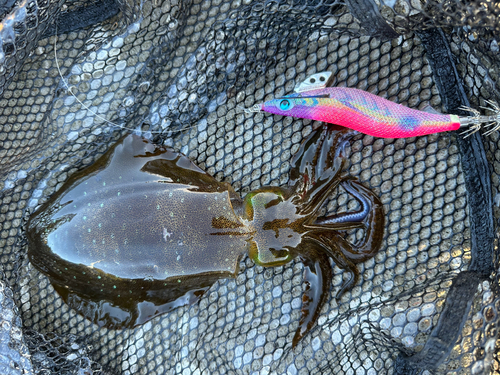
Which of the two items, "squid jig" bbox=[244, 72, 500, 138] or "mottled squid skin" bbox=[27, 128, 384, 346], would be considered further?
"mottled squid skin" bbox=[27, 128, 384, 346]

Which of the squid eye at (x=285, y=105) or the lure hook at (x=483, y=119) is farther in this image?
the squid eye at (x=285, y=105)

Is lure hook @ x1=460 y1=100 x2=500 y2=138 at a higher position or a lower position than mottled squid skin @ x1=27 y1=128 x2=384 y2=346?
higher

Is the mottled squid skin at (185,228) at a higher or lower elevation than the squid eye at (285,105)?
lower

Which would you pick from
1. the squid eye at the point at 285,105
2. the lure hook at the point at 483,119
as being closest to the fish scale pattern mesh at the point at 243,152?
the lure hook at the point at 483,119

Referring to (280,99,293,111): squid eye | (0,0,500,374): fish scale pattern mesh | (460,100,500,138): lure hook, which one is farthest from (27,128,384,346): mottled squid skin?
(460,100,500,138): lure hook

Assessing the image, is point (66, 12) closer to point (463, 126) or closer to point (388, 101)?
point (388, 101)

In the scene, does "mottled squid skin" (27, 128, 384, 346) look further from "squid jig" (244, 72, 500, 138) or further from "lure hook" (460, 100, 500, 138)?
"lure hook" (460, 100, 500, 138)

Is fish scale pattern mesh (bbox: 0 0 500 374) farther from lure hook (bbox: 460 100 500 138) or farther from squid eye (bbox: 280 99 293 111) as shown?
squid eye (bbox: 280 99 293 111)

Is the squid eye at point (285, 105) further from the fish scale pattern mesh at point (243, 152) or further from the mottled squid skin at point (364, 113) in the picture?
the fish scale pattern mesh at point (243, 152)
